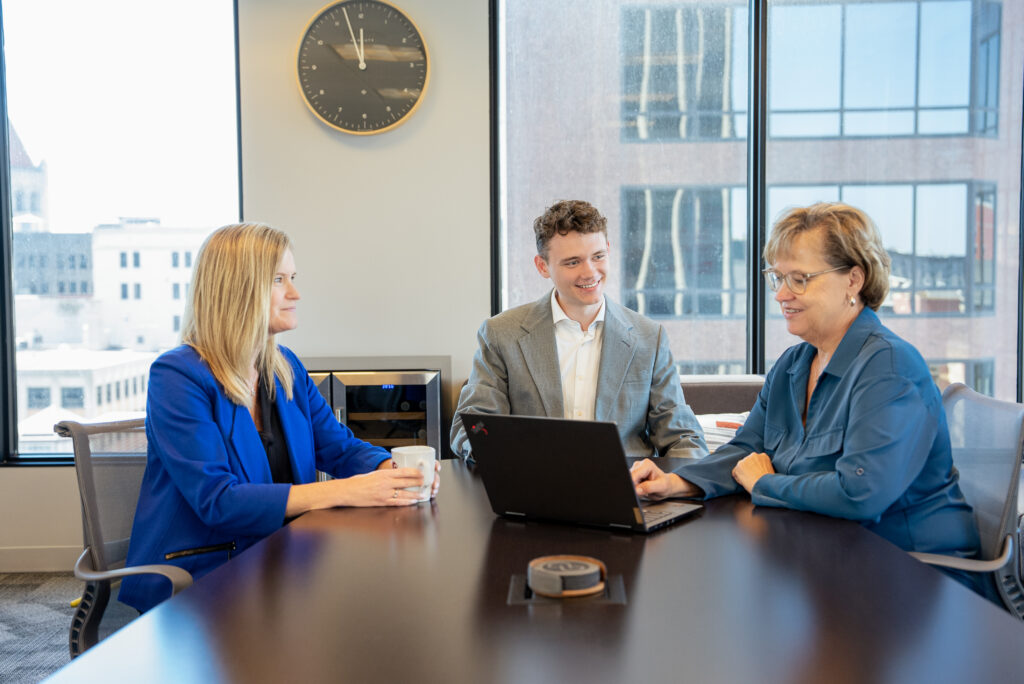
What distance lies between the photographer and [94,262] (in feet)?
13.7

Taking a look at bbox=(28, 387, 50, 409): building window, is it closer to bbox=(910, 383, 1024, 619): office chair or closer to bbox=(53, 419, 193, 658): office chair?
bbox=(53, 419, 193, 658): office chair

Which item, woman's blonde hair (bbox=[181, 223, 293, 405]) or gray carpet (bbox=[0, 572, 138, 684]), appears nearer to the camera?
woman's blonde hair (bbox=[181, 223, 293, 405])

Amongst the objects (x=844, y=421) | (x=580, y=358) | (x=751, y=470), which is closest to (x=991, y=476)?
(x=844, y=421)

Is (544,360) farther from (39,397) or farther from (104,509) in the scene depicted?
(39,397)

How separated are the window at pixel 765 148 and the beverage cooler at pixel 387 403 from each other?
2.42 ft

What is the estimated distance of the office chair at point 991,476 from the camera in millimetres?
1679

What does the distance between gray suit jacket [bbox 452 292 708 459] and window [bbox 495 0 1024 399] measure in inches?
58.6

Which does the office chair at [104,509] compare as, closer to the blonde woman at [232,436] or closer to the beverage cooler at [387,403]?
the blonde woman at [232,436]

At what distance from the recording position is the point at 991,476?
6.01ft

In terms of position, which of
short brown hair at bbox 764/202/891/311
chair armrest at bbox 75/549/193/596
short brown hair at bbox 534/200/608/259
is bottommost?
chair armrest at bbox 75/549/193/596

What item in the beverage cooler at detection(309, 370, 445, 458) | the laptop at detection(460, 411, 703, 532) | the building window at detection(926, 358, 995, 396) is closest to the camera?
the laptop at detection(460, 411, 703, 532)

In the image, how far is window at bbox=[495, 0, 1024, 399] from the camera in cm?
411

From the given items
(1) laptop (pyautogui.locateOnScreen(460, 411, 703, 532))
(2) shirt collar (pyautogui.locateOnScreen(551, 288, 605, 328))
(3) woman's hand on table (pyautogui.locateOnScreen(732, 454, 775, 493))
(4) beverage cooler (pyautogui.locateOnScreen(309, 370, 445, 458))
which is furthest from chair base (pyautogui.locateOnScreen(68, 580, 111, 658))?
(4) beverage cooler (pyautogui.locateOnScreen(309, 370, 445, 458))

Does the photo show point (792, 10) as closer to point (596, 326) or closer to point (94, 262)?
point (596, 326)
